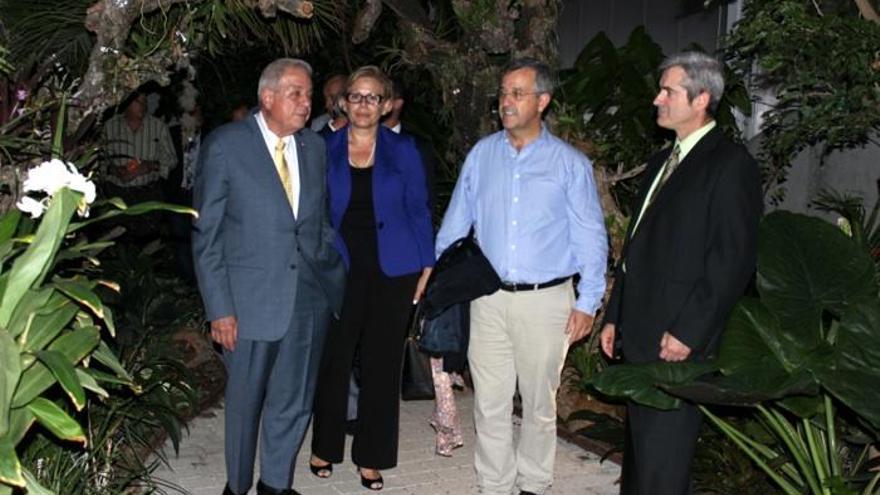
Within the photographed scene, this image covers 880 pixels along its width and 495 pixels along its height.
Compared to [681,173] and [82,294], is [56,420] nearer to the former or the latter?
[82,294]

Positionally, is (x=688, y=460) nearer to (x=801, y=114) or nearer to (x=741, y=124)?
(x=801, y=114)

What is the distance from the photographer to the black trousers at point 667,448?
524 centimetres

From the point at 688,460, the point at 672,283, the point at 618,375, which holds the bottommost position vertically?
the point at 688,460

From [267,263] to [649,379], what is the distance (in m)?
1.82

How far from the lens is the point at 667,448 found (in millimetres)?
5254

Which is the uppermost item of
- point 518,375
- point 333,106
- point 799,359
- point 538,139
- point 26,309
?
point 333,106

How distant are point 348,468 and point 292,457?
85cm

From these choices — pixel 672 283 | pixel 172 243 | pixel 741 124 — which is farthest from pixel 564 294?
pixel 172 243

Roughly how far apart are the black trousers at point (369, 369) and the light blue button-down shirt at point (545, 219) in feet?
2.22

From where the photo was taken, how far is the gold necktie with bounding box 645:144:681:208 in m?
5.31

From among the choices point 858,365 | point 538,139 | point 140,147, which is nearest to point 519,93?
point 538,139

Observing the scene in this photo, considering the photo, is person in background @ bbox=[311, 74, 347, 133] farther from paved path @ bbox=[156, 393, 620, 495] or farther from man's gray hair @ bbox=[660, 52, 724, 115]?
man's gray hair @ bbox=[660, 52, 724, 115]

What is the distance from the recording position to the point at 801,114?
5.66m

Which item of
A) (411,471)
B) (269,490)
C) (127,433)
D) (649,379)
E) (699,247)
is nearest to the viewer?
(649,379)
